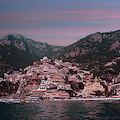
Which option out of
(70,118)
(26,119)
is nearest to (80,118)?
(70,118)

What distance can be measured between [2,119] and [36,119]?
35.1 ft

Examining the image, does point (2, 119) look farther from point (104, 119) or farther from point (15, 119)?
point (104, 119)

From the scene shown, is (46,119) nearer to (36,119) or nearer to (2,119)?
(36,119)

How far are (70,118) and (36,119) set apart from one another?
Answer: 10.8 meters

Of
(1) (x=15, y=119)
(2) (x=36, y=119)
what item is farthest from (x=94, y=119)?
(1) (x=15, y=119)

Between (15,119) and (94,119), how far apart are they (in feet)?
81.3

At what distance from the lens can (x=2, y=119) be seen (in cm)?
9025

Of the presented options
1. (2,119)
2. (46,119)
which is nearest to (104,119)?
(46,119)

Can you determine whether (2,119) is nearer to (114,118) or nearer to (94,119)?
(94,119)

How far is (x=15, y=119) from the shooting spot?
296ft

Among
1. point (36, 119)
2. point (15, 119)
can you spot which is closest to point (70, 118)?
point (36, 119)

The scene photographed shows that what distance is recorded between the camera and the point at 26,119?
9044 cm

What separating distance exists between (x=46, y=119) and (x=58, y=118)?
12.9ft

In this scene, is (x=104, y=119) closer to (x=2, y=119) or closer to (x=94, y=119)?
(x=94, y=119)
